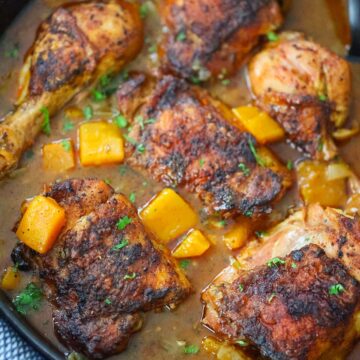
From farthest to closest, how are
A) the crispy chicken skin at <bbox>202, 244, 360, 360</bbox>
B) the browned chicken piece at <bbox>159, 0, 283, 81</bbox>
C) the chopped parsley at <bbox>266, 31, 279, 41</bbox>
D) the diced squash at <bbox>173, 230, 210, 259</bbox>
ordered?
1. the chopped parsley at <bbox>266, 31, 279, 41</bbox>
2. the browned chicken piece at <bbox>159, 0, 283, 81</bbox>
3. the diced squash at <bbox>173, 230, 210, 259</bbox>
4. the crispy chicken skin at <bbox>202, 244, 360, 360</bbox>

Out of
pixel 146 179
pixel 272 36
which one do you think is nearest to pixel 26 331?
pixel 146 179

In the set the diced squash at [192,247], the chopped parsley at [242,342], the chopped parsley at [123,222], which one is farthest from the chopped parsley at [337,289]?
the chopped parsley at [123,222]

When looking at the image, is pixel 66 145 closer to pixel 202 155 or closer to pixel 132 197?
pixel 132 197

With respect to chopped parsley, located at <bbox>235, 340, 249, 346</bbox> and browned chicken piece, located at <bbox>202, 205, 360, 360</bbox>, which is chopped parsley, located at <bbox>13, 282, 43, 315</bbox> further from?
chopped parsley, located at <bbox>235, 340, 249, 346</bbox>

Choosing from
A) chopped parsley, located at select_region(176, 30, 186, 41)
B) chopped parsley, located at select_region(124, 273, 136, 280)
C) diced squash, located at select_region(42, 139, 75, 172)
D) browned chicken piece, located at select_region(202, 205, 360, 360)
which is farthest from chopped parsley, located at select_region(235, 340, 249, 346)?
chopped parsley, located at select_region(176, 30, 186, 41)

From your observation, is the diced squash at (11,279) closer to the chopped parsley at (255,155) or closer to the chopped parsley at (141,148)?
the chopped parsley at (141,148)

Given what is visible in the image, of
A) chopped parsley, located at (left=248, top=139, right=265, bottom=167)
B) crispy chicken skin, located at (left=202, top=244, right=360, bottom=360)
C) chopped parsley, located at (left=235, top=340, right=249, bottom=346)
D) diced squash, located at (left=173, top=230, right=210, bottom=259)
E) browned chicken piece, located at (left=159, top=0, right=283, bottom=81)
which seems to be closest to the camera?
crispy chicken skin, located at (left=202, top=244, right=360, bottom=360)

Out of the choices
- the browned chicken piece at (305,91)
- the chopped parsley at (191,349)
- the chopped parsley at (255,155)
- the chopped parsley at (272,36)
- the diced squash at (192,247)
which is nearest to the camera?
the chopped parsley at (191,349)
